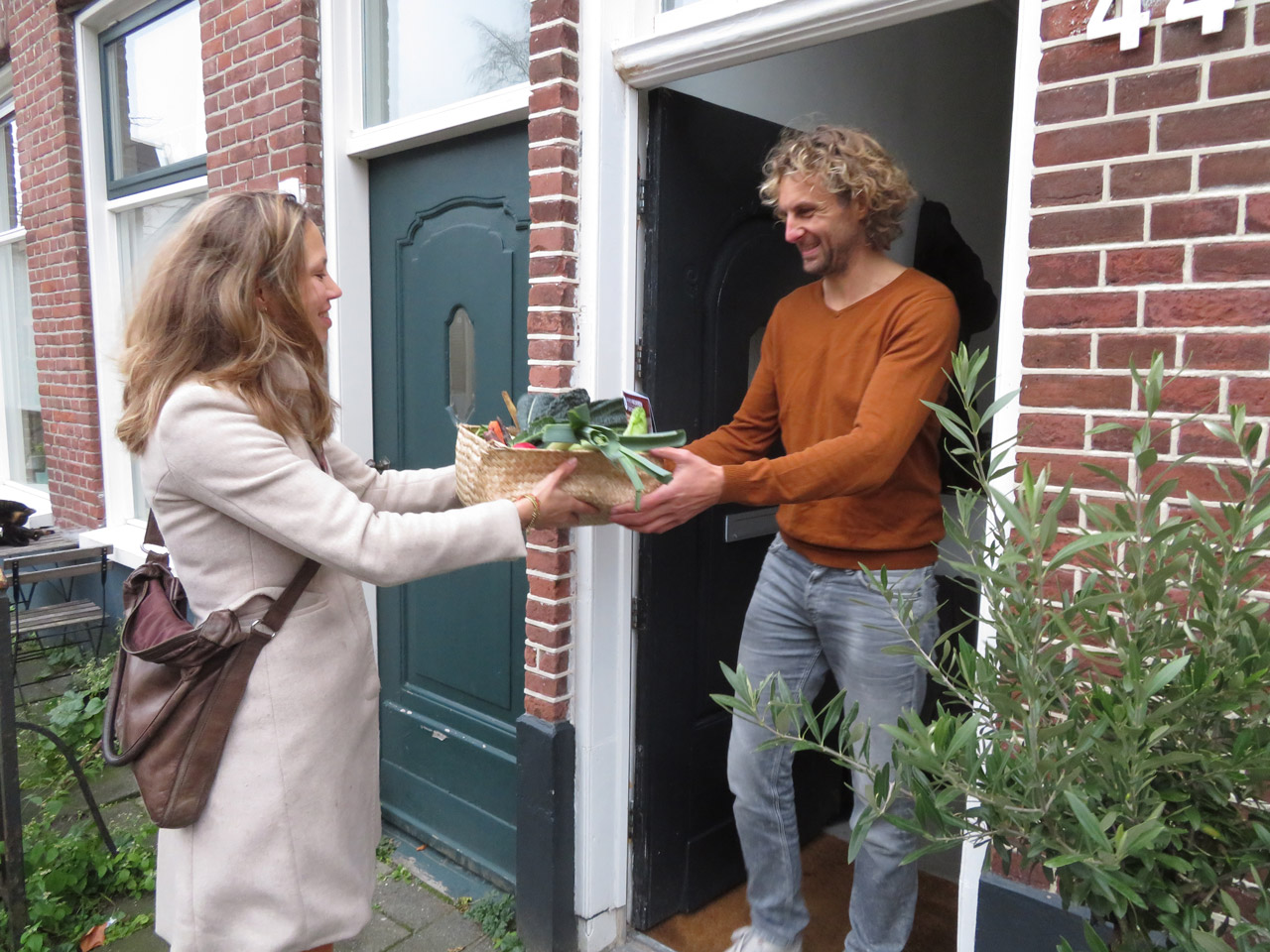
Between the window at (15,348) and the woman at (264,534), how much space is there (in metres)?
6.01

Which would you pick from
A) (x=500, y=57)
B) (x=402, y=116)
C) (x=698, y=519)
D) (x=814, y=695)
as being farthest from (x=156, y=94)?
(x=814, y=695)

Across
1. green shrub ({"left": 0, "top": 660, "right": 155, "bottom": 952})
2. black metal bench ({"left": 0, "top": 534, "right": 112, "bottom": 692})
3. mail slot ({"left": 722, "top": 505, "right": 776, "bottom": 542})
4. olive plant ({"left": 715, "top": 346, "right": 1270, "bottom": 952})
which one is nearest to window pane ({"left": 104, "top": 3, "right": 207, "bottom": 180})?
black metal bench ({"left": 0, "top": 534, "right": 112, "bottom": 692})

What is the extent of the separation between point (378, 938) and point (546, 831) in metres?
0.75

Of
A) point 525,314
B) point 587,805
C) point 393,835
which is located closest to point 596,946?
point 587,805

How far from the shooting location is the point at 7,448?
724cm

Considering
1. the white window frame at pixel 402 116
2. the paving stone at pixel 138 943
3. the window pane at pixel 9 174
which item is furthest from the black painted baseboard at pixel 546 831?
the window pane at pixel 9 174

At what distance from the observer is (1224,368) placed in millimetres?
1562

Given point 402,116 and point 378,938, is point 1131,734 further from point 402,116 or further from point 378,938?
point 402,116

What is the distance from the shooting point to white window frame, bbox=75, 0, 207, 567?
524cm

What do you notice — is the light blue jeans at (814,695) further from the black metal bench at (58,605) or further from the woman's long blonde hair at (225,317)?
the black metal bench at (58,605)

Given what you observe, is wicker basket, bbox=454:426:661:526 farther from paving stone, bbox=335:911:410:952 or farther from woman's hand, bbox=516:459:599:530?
paving stone, bbox=335:911:410:952

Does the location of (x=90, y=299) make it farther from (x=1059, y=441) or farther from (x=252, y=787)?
(x=1059, y=441)

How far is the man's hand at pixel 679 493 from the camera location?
6.94ft

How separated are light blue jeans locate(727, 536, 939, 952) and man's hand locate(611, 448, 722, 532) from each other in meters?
0.39
